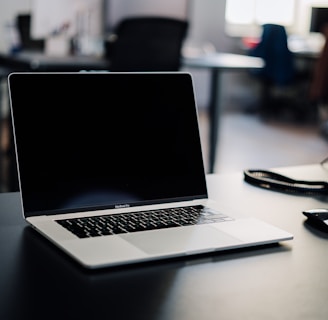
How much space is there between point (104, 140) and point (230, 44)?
6066 mm

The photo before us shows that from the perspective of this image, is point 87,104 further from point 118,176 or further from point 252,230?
point 252,230

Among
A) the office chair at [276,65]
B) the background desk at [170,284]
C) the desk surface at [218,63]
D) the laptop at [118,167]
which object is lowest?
the office chair at [276,65]

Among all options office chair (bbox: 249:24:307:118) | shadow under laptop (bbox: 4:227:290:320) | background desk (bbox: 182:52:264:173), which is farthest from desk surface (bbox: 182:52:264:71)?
shadow under laptop (bbox: 4:227:290:320)

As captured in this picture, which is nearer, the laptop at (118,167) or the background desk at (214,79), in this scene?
the laptop at (118,167)

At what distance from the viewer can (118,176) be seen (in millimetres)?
1016

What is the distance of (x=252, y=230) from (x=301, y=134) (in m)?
4.78

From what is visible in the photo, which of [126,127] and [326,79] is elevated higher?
[126,127]

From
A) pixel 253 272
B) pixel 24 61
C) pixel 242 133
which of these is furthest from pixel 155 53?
pixel 253 272

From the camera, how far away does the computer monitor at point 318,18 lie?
6623 millimetres

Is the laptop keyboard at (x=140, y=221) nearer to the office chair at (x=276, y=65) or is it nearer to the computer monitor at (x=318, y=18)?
the office chair at (x=276, y=65)

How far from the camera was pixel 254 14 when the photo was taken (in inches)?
281

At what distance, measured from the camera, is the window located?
7062mm

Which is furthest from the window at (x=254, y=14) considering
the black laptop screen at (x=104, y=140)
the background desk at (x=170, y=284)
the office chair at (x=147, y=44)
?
the background desk at (x=170, y=284)

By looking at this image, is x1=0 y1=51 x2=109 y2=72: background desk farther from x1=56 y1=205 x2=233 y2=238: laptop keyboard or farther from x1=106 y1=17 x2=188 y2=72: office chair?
x1=56 y1=205 x2=233 y2=238: laptop keyboard
